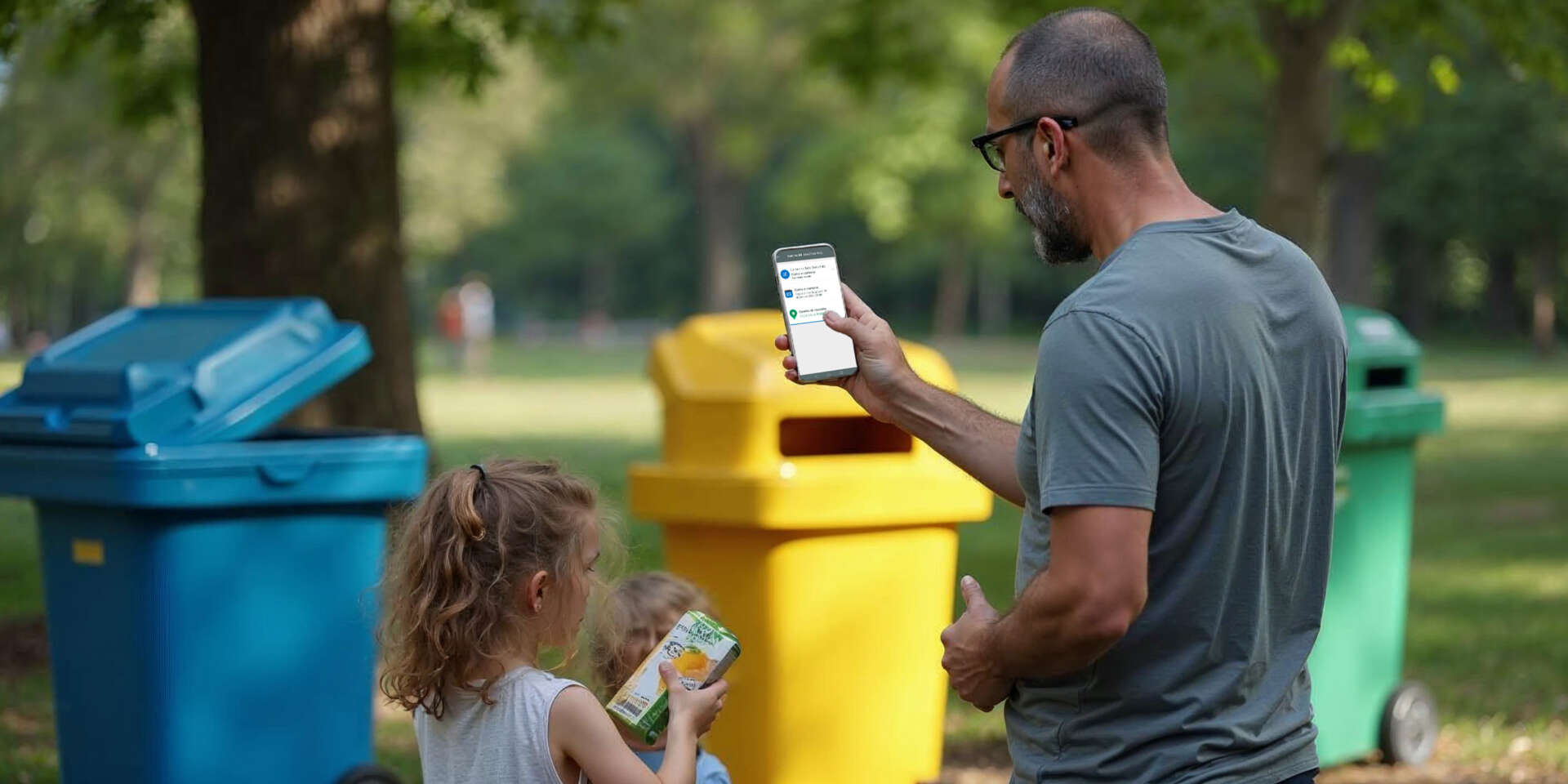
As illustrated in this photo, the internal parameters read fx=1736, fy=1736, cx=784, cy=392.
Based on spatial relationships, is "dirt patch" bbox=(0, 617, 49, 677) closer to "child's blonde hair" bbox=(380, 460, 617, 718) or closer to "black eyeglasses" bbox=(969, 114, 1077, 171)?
"child's blonde hair" bbox=(380, 460, 617, 718)

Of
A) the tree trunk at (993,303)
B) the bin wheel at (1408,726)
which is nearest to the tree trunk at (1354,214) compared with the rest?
the tree trunk at (993,303)

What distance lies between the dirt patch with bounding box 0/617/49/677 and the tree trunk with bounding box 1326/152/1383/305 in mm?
30034

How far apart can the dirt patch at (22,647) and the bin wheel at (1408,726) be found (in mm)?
4946

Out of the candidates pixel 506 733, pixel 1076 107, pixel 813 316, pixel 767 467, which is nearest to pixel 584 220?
pixel 767 467

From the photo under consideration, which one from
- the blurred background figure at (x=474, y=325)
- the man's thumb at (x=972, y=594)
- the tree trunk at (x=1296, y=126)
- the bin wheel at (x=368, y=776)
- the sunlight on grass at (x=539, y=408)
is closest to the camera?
the man's thumb at (x=972, y=594)

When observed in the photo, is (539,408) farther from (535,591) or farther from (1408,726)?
(535,591)

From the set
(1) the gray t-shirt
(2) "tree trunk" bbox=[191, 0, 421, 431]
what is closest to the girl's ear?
(1) the gray t-shirt

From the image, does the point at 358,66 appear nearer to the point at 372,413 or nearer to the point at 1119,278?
the point at 372,413

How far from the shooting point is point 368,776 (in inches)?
177

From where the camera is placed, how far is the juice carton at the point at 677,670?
2715 mm

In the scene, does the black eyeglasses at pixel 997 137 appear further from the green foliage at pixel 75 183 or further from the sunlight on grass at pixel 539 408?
the green foliage at pixel 75 183

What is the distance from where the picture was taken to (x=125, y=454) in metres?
4.09

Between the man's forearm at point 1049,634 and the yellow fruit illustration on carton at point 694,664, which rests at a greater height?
the man's forearm at point 1049,634

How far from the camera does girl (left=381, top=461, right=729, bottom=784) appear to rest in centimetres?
258
